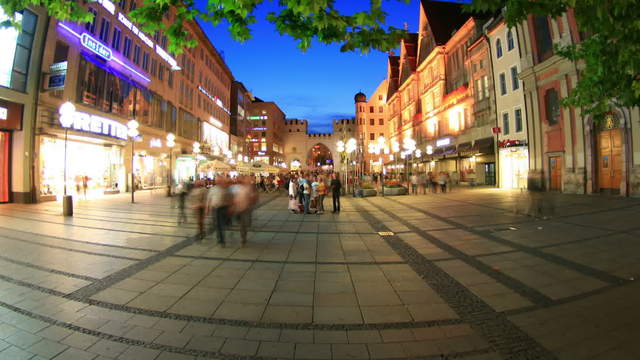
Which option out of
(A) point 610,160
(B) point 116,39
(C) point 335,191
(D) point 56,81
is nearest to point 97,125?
(D) point 56,81

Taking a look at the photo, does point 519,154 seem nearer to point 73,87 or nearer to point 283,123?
point 73,87

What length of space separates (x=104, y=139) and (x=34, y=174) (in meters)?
6.40

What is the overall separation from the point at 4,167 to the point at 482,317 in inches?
894

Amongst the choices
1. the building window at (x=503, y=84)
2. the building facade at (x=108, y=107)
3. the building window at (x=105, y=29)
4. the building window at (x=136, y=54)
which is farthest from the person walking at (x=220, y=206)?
the building window at (x=503, y=84)

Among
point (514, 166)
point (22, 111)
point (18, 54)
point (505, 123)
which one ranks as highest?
point (18, 54)

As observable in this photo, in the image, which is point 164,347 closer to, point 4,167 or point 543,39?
point 4,167

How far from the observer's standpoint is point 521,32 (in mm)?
23641

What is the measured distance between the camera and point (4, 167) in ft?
52.2

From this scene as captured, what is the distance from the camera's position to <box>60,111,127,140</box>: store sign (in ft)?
63.7

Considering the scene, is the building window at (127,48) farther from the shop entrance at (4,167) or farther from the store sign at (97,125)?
the shop entrance at (4,167)

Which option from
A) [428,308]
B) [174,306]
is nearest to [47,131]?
[174,306]

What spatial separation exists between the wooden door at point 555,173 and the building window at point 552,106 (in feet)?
8.80

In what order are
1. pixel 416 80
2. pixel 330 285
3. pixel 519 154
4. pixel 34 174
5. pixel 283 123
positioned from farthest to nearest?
pixel 283 123 < pixel 416 80 < pixel 519 154 < pixel 34 174 < pixel 330 285

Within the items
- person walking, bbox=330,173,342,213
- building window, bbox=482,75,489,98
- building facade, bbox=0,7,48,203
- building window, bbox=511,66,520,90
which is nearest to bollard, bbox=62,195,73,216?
building facade, bbox=0,7,48,203
